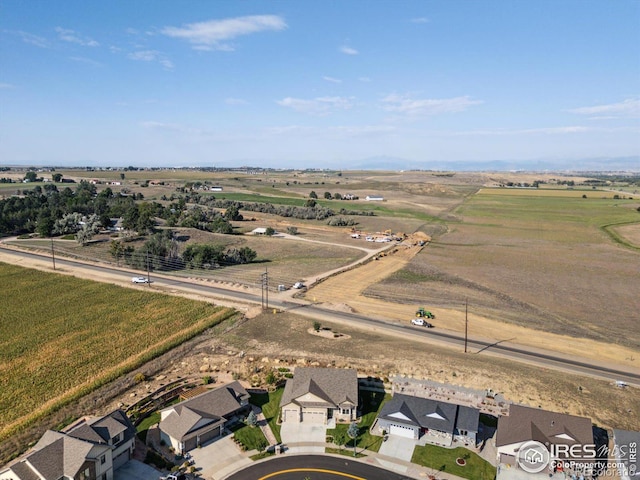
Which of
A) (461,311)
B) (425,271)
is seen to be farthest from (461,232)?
(461,311)

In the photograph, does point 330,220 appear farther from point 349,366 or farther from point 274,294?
point 349,366

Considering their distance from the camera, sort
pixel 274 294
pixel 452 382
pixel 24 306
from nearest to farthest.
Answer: pixel 452 382
pixel 24 306
pixel 274 294

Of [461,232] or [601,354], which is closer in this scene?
[601,354]

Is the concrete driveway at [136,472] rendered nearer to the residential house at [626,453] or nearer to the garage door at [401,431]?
the garage door at [401,431]

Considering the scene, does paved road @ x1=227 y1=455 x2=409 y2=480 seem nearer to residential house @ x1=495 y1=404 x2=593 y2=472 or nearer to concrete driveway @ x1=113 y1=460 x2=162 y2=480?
concrete driveway @ x1=113 y1=460 x2=162 y2=480

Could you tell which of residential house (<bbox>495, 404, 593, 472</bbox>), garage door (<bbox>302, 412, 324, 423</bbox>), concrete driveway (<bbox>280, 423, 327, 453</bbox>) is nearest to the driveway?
concrete driveway (<bbox>280, 423, 327, 453</bbox>)

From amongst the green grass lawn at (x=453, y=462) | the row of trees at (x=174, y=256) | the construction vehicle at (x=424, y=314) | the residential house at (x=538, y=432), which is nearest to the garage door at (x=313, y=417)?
the green grass lawn at (x=453, y=462)
